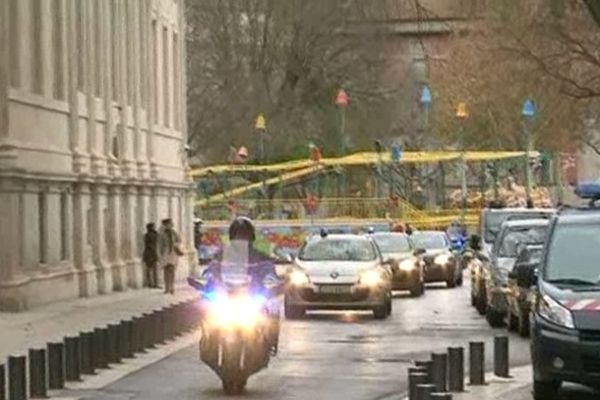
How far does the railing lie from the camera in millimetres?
68062

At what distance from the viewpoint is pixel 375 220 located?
66.3 m

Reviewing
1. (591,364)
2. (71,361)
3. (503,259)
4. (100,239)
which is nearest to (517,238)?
(503,259)

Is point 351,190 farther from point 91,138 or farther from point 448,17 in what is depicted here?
point 448,17

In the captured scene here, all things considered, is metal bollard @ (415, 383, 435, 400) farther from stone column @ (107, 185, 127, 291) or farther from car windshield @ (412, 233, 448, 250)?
car windshield @ (412, 233, 448, 250)

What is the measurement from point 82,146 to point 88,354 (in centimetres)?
1955

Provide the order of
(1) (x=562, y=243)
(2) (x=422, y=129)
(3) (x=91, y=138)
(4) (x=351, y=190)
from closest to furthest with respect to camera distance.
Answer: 1. (1) (x=562, y=243)
2. (3) (x=91, y=138)
3. (4) (x=351, y=190)
4. (2) (x=422, y=129)

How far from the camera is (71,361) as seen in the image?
18953 mm

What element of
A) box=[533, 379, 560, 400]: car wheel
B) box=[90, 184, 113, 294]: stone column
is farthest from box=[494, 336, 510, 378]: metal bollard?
box=[90, 184, 113, 294]: stone column

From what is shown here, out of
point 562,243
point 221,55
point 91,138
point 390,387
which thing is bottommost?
point 390,387

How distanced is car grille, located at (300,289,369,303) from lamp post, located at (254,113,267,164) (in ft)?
123

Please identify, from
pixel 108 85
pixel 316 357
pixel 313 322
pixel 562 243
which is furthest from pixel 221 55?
pixel 562 243

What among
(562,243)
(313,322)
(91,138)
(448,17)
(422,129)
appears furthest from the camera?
(422,129)

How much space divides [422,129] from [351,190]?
8.73m

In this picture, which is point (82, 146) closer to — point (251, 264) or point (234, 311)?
point (251, 264)
